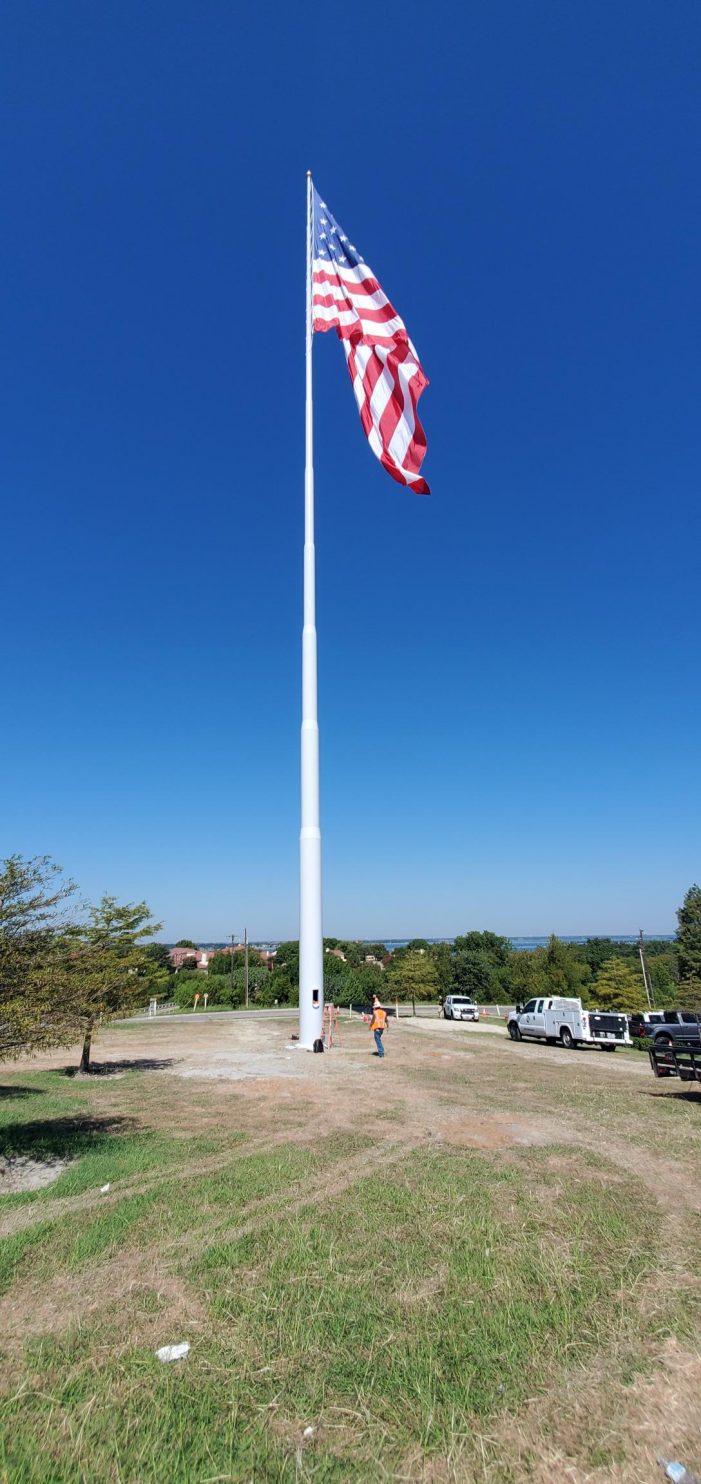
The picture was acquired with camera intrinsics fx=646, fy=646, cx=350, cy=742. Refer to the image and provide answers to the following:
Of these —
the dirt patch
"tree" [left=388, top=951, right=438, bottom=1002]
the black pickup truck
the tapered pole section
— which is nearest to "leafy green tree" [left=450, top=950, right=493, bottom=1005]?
"tree" [left=388, top=951, right=438, bottom=1002]

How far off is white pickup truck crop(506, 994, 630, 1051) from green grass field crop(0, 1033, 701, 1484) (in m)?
15.9

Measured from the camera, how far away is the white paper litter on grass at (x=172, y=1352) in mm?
4125

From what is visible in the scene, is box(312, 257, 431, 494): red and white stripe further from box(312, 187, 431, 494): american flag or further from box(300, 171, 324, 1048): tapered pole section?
box(300, 171, 324, 1048): tapered pole section

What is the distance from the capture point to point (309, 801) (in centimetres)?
2131

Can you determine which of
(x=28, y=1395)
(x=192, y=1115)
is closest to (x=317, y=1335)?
(x=28, y=1395)

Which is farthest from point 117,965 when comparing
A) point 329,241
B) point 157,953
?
point 329,241

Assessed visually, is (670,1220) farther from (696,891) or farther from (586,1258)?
(696,891)

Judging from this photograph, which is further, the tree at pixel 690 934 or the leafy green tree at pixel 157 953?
the tree at pixel 690 934

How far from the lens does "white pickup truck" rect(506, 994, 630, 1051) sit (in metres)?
22.8

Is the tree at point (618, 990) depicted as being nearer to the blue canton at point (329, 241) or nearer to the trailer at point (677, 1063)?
the trailer at point (677, 1063)

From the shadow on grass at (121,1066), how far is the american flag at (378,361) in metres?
16.7

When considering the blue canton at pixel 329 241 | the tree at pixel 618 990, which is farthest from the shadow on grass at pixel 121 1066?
the tree at pixel 618 990

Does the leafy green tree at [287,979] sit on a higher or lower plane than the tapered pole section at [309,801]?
lower

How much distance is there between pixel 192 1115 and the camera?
36.2ft
